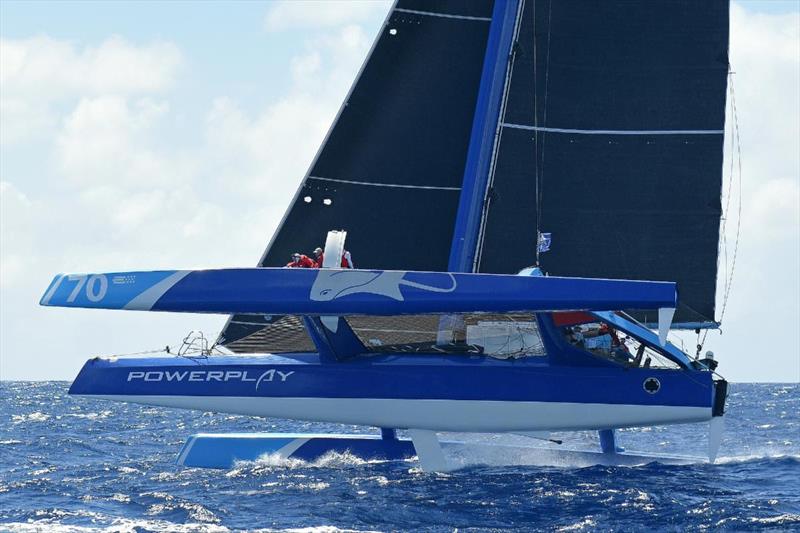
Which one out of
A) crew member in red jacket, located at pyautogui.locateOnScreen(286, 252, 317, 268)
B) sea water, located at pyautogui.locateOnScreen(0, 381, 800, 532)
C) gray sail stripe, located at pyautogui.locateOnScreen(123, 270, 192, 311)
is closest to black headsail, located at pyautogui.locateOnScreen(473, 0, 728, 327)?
crew member in red jacket, located at pyautogui.locateOnScreen(286, 252, 317, 268)

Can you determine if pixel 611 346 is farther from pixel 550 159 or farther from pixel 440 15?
pixel 440 15

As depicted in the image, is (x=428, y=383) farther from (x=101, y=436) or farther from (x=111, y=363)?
(x=101, y=436)

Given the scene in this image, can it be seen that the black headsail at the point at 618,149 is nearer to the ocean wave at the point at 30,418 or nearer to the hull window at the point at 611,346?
the hull window at the point at 611,346

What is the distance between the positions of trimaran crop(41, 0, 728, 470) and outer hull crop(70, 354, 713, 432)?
0.06ft

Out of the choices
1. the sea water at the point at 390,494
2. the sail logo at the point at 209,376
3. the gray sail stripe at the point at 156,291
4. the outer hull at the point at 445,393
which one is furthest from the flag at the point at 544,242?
the gray sail stripe at the point at 156,291

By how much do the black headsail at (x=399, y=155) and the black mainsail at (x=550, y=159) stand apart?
2 centimetres

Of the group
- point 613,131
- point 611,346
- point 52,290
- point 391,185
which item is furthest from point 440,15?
point 52,290

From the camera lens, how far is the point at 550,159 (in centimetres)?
1334

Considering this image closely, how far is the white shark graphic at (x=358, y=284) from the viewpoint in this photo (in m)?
11.2

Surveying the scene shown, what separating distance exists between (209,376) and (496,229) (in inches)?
126

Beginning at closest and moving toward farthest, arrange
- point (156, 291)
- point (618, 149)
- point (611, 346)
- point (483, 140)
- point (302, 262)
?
point (156, 291) → point (611, 346) → point (302, 262) → point (483, 140) → point (618, 149)

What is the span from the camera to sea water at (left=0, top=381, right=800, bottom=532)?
9359 millimetres

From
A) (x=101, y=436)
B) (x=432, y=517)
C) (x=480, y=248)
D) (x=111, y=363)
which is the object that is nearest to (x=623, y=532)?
(x=432, y=517)

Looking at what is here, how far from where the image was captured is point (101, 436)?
1803 centimetres
